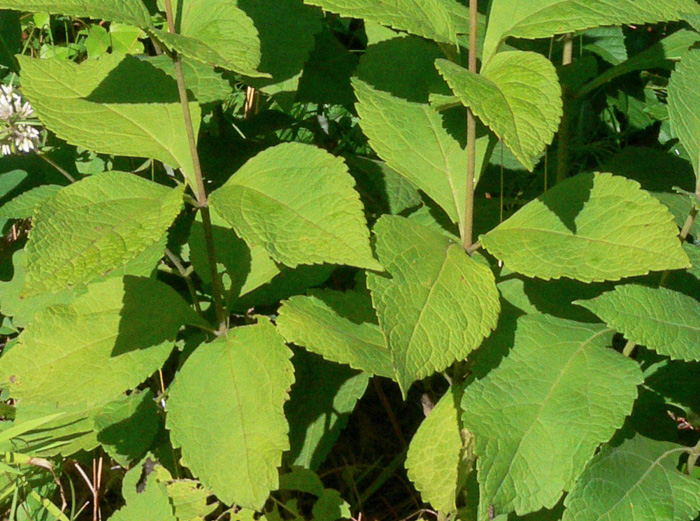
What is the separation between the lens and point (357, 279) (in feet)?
6.07

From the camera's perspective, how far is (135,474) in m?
2.00

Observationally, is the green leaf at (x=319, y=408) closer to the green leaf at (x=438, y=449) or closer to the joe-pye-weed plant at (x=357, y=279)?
the joe-pye-weed plant at (x=357, y=279)

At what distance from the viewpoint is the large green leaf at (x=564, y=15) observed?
1.46 metres

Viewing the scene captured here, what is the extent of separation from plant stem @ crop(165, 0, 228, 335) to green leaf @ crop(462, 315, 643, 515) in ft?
1.81

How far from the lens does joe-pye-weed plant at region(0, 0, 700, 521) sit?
54.9 inches

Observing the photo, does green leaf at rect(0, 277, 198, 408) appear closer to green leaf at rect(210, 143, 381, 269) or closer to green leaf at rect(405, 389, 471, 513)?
green leaf at rect(210, 143, 381, 269)

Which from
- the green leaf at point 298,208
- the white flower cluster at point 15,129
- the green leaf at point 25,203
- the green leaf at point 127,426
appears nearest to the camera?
the green leaf at point 298,208

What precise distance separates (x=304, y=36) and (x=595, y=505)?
3.94 feet

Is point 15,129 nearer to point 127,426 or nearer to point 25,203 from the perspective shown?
point 25,203

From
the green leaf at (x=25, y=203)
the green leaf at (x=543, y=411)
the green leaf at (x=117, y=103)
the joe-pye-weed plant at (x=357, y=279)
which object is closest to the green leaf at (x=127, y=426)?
the joe-pye-weed plant at (x=357, y=279)

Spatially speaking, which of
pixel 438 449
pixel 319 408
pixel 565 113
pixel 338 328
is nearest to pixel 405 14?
pixel 338 328

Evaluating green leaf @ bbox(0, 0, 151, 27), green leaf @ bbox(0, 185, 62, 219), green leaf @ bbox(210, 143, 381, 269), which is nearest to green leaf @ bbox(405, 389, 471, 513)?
green leaf @ bbox(210, 143, 381, 269)

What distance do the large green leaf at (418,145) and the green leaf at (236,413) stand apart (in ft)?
1.43

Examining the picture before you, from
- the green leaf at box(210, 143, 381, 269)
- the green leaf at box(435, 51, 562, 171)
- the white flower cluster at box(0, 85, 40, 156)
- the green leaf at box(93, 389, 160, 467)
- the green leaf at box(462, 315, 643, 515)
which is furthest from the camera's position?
the white flower cluster at box(0, 85, 40, 156)
